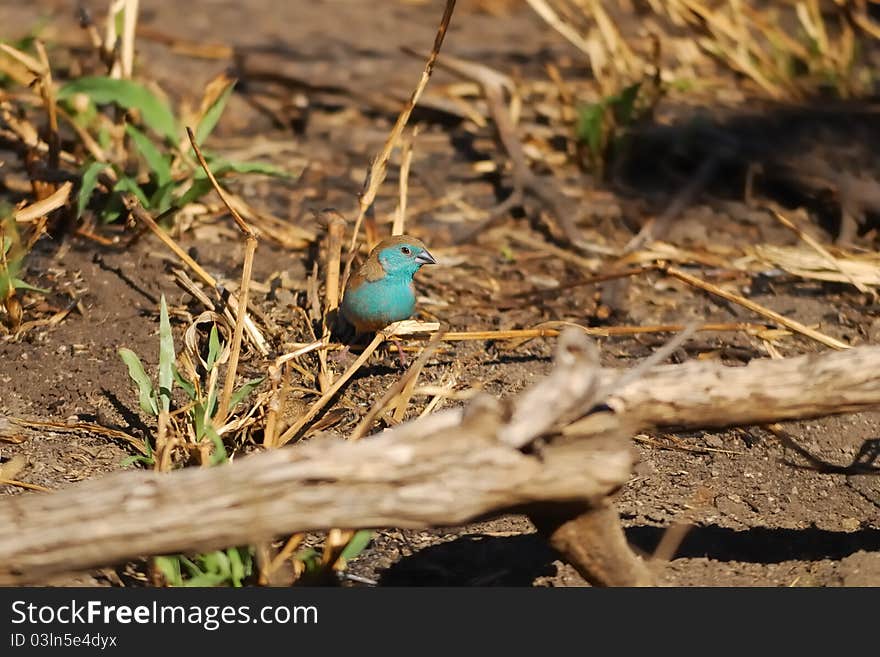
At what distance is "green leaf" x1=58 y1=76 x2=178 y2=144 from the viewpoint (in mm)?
4870

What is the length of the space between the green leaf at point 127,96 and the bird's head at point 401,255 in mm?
1266

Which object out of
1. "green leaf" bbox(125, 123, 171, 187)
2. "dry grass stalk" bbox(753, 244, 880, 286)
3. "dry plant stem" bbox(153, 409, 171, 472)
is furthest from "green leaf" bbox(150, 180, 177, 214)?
"dry grass stalk" bbox(753, 244, 880, 286)

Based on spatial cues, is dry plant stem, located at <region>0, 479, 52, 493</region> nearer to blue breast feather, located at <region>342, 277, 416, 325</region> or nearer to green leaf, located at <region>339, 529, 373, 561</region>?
green leaf, located at <region>339, 529, 373, 561</region>

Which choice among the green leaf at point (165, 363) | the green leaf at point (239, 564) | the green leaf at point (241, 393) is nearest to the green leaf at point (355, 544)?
the green leaf at point (239, 564)

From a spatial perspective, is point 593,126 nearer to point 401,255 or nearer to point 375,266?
point 401,255

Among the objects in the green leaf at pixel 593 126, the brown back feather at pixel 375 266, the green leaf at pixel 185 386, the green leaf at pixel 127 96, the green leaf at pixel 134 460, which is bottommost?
the green leaf at pixel 134 460

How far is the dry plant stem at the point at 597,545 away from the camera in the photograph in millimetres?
3084

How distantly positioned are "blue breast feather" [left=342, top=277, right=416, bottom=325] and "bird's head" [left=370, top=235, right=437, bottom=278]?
74mm

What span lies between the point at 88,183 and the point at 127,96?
557 mm

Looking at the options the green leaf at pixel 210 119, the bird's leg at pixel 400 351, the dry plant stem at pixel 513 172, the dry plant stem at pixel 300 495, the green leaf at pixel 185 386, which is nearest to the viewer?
the dry plant stem at pixel 300 495

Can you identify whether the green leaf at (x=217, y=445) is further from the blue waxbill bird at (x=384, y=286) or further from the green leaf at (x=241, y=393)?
the blue waxbill bird at (x=384, y=286)

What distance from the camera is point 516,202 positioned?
18.9 ft

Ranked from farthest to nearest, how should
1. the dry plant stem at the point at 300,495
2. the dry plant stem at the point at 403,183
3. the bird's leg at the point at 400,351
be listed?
the dry plant stem at the point at 403,183
the bird's leg at the point at 400,351
the dry plant stem at the point at 300,495

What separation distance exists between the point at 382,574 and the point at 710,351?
1.76 metres
